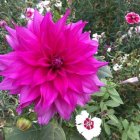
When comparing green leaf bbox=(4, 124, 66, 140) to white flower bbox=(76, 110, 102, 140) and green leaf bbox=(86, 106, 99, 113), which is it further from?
green leaf bbox=(86, 106, 99, 113)

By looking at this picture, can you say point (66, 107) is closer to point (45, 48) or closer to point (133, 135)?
point (45, 48)

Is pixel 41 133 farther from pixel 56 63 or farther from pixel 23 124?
pixel 56 63

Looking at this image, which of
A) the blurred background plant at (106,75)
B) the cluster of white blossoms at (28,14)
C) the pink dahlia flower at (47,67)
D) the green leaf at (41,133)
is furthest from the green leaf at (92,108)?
the cluster of white blossoms at (28,14)

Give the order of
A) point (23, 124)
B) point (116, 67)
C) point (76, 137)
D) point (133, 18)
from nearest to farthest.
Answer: point (23, 124), point (76, 137), point (116, 67), point (133, 18)

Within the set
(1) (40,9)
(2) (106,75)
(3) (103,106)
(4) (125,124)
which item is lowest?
(4) (125,124)

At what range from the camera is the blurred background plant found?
1.00 meters

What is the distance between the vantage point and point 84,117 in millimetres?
1114

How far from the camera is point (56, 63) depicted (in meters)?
0.80

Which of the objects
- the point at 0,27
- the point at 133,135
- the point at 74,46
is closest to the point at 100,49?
the point at 0,27

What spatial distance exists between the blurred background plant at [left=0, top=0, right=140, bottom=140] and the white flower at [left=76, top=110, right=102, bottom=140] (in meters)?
0.02

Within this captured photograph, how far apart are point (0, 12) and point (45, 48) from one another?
1.08 meters

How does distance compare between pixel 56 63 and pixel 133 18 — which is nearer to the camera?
pixel 56 63

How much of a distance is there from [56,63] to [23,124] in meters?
0.20

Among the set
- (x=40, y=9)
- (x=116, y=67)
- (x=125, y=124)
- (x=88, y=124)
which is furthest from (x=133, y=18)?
(x=88, y=124)
